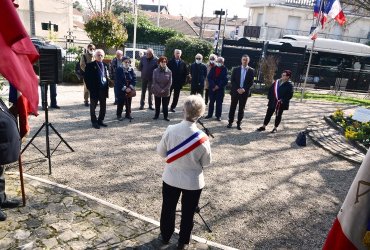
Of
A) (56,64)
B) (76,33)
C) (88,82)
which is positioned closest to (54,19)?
(76,33)

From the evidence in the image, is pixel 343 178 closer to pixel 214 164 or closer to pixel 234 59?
pixel 214 164

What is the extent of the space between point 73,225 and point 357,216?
3614 mm

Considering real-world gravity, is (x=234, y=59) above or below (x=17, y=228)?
above

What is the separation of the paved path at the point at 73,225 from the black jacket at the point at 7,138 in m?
1.02

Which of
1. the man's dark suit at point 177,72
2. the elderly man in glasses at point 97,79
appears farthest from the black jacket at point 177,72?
the elderly man in glasses at point 97,79

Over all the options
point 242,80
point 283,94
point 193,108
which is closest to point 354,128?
point 283,94

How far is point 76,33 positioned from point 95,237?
44895mm

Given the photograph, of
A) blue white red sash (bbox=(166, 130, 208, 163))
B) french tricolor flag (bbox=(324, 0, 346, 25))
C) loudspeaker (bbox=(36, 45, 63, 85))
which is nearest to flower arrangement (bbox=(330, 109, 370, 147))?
french tricolor flag (bbox=(324, 0, 346, 25))

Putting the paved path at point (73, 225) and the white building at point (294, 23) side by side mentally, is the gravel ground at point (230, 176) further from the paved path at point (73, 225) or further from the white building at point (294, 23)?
the white building at point (294, 23)

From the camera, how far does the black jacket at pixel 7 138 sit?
3.69 m

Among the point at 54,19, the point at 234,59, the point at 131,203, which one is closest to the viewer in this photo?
the point at 131,203

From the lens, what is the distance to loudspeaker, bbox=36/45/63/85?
5.54 meters

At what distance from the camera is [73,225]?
4391 mm

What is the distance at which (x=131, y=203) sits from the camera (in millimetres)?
5230
